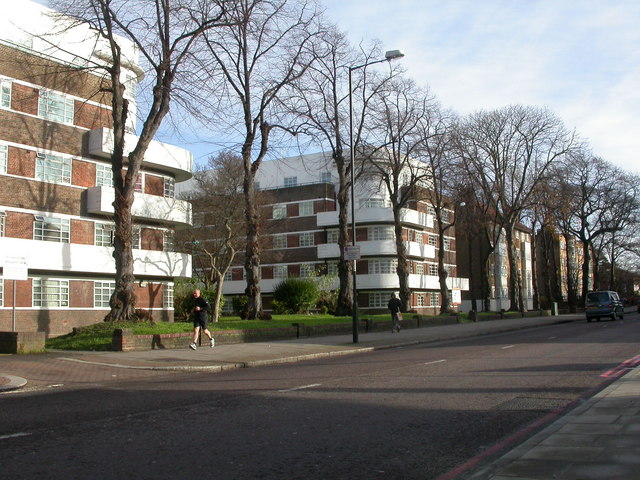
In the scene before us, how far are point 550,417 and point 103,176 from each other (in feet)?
102

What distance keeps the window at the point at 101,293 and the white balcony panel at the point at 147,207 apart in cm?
393

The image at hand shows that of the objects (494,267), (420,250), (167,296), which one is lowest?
(167,296)

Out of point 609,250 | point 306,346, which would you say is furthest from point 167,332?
point 609,250

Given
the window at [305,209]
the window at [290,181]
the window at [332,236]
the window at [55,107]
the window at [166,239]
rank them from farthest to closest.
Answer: the window at [290,181]
the window at [305,209]
the window at [332,236]
the window at [166,239]
the window at [55,107]

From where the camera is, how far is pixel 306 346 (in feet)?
71.5

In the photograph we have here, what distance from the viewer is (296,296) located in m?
44.9

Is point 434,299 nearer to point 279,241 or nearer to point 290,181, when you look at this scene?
point 279,241

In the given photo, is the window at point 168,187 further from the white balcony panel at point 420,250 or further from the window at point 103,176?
the white balcony panel at point 420,250

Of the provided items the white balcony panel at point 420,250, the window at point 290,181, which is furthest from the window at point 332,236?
the window at point 290,181

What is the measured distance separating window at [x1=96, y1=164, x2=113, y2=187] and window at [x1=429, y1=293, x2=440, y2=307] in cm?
3883

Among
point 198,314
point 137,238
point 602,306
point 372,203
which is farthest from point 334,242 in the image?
point 198,314

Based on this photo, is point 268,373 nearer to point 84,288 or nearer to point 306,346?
point 306,346

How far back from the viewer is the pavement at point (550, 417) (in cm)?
549

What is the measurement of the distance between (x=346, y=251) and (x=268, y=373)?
8761 mm
